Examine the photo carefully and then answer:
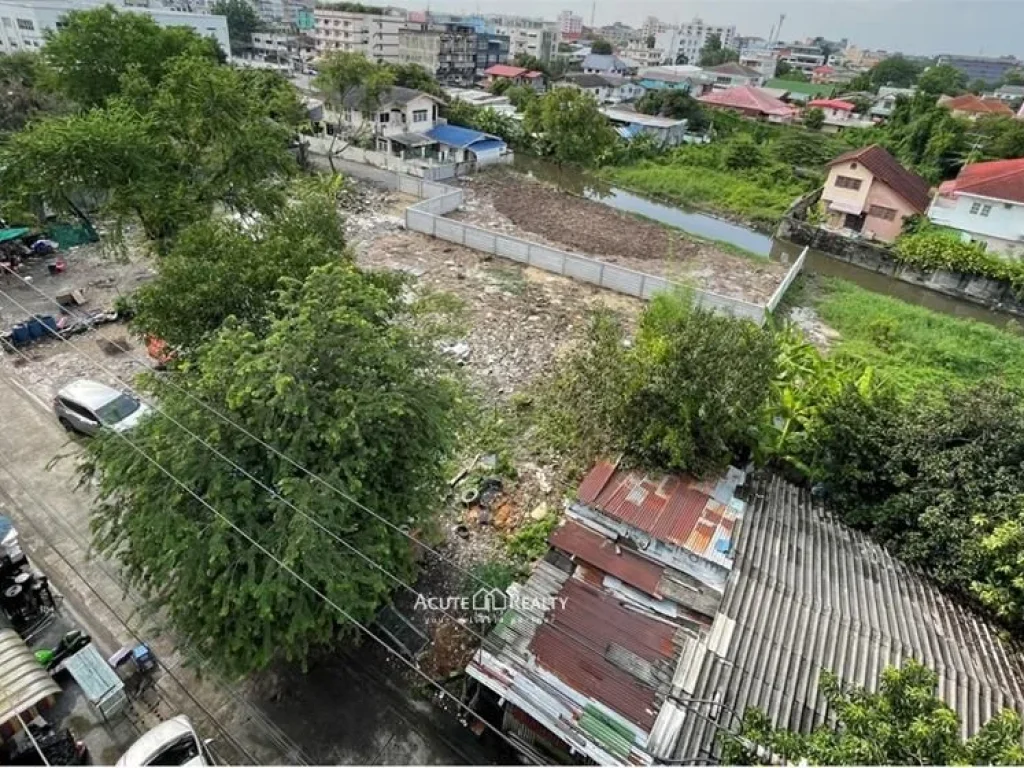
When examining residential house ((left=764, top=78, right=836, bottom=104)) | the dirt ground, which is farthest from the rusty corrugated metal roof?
residential house ((left=764, top=78, right=836, bottom=104))

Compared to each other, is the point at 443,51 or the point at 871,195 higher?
the point at 443,51

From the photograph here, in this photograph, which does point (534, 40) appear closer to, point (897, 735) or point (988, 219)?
point (988, 219)

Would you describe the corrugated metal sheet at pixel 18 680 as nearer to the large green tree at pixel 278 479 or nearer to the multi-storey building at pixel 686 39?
the large green tree at pixel 278 479

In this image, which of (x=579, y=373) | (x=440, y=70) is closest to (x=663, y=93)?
(x=440, y=70)

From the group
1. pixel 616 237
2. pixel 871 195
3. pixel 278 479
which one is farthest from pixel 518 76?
pixel 278 479

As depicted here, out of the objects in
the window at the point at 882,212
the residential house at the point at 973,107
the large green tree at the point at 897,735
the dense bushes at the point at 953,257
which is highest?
the residential house at the point at 973,107

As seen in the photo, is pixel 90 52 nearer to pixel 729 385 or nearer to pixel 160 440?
pixel 160 440

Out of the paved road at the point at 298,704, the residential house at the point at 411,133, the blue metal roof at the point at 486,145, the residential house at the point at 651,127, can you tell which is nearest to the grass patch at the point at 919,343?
the paved road at the point at 298,704
